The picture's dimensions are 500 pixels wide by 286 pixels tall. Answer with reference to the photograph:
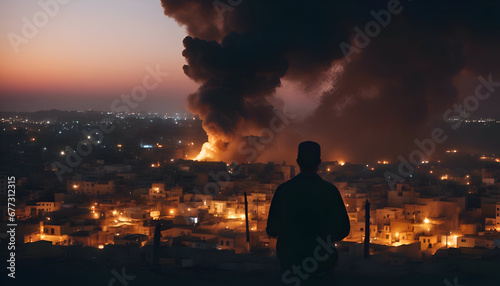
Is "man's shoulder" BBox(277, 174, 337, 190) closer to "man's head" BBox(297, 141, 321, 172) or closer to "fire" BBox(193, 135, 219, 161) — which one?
"man's head" BBox(297, 141, 321, 172)

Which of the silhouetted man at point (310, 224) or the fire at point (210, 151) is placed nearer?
the silhouetted man at point (310, 224)

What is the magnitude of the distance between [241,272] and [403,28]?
1330 inches

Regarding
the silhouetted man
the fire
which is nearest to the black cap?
the silhouetted man

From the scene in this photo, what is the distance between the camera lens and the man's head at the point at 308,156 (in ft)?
10.3

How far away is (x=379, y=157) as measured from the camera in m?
37.8

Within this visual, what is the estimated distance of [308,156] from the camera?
316cm

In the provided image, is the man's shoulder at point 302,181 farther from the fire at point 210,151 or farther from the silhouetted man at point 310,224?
the fire at point 210,151

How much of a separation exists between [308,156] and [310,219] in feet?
1.04

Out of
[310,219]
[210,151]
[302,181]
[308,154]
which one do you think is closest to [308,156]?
[308,154]

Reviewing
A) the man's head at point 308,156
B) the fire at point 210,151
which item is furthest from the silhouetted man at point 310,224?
the fire at point 210,151

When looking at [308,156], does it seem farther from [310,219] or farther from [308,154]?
[310,219]

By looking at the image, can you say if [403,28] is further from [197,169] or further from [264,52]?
[197,169]

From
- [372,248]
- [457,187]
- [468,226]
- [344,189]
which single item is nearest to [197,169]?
[344,189]

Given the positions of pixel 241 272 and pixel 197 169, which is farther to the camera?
pixel 197 169
